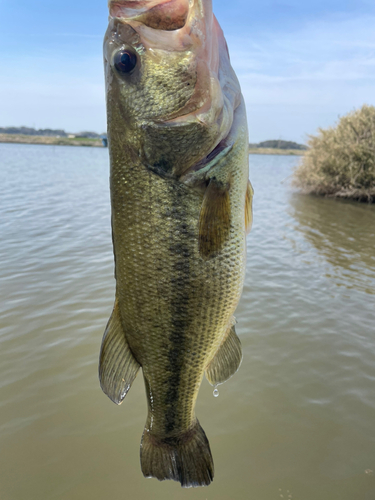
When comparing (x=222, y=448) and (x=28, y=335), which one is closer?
(x=222, y=448)

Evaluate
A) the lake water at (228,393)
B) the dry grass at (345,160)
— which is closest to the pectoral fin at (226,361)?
the lake water at (228,393)

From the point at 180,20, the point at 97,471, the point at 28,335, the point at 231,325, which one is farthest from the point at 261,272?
the point at 180,20

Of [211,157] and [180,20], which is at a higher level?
[180,20]

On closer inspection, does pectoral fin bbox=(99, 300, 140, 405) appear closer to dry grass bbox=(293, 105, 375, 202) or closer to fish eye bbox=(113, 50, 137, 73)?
fish eye bbox=(113, 50, 137, 73)

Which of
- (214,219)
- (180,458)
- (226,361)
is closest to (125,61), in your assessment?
(214,219)

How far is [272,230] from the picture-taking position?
11.8 metres

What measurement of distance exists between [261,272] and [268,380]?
11.9 feet

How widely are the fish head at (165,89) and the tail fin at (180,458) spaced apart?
1431mm

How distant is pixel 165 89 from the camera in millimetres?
1661

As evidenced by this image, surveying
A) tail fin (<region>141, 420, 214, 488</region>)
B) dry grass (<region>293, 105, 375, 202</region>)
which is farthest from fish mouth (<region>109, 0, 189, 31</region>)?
dry grass (<region>293, 105, 375, 202</region>)

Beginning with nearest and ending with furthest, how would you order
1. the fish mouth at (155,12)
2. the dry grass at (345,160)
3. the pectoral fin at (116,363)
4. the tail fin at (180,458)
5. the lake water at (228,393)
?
the fish mouth at (155,12), the pectoral fin at (116,363), the tail fin at (180,458), the lake water at (228,393), the dry grass at (345,160)

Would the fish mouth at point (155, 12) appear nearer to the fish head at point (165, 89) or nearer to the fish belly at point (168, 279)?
the fish head at point (165, 89)

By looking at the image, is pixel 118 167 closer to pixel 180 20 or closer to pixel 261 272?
pixel 180 20

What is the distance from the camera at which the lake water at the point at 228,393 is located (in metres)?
3.06
